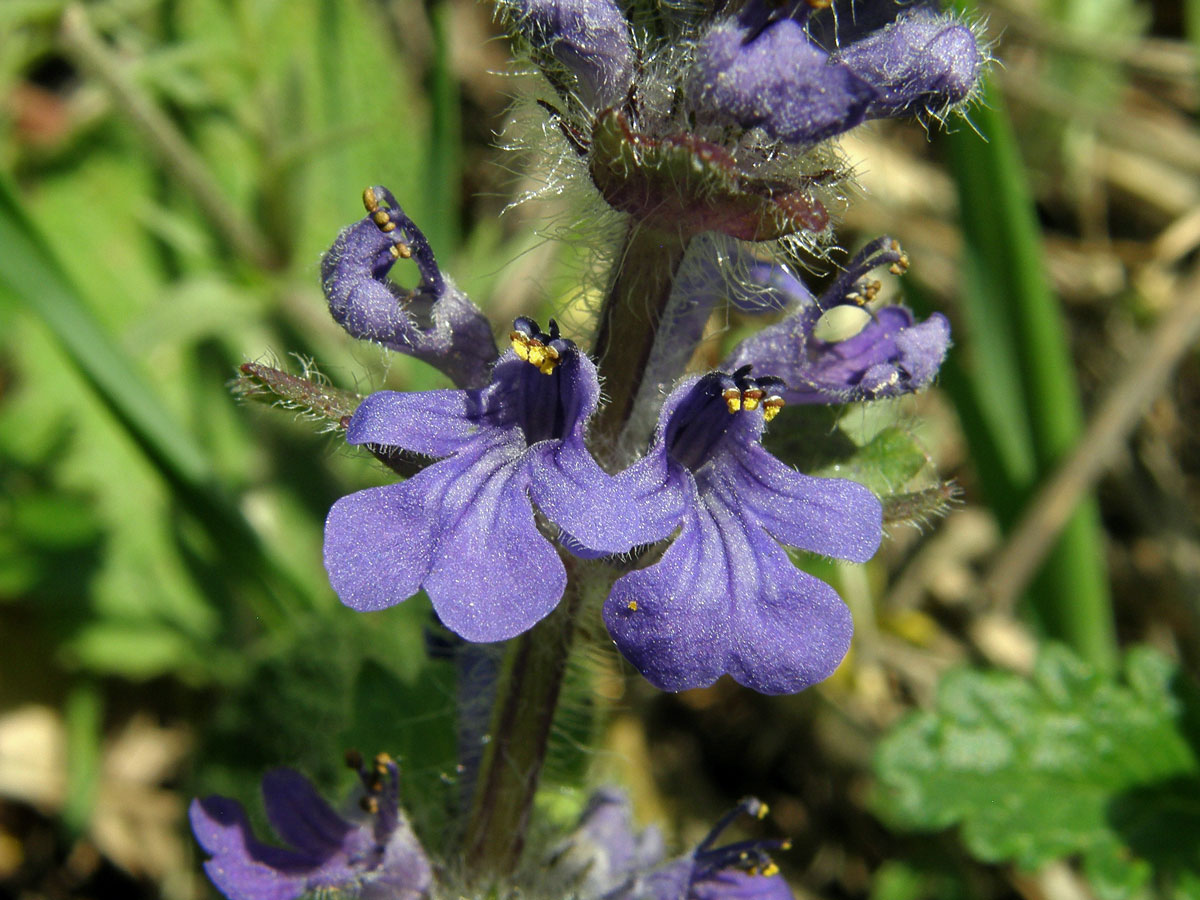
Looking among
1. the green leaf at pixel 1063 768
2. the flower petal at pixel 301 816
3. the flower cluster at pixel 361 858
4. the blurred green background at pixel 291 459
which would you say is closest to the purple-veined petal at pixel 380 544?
the flower cluster at pixel 361 858

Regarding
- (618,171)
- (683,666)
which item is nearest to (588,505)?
(683,666)

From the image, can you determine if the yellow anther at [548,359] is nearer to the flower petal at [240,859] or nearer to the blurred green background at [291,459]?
the flower petal at [240,859]

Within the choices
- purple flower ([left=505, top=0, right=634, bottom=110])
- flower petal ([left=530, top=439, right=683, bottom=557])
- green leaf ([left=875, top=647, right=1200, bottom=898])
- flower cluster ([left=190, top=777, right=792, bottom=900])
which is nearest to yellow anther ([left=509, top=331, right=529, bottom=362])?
flower petal ([left=530, top=439, right=683, bottom=557])

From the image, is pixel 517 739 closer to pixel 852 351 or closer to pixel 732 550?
pixel 732 550

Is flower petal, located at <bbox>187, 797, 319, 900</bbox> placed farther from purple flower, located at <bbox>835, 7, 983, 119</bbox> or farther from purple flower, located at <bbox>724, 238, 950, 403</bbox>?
purple flower, located at <bbox>835, 7, 983, 119</bbox>

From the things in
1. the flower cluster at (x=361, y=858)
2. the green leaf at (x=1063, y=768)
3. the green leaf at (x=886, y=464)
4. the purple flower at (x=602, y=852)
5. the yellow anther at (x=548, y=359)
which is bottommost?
the green leaf at (x=1063, y=768)

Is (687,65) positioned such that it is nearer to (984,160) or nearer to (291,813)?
(291,813)
